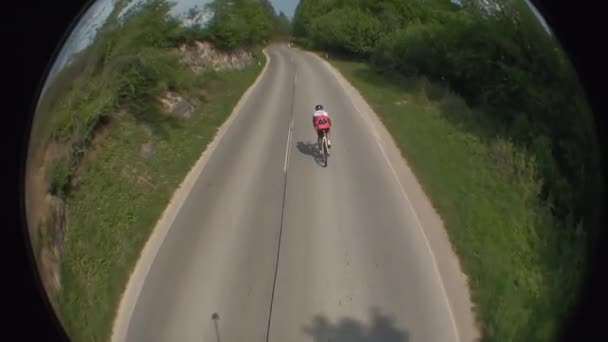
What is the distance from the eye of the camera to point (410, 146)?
579 centimetres

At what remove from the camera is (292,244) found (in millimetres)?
4895

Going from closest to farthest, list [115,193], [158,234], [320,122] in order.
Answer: [320,122] → [158,234] → [115,193]

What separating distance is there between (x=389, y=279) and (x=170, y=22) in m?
3.43

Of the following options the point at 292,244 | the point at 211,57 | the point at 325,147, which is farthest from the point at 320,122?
the point at 211,57

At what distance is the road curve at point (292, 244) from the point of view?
4.34 m

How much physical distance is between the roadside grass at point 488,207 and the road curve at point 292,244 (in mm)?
435

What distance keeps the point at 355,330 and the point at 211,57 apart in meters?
3.23

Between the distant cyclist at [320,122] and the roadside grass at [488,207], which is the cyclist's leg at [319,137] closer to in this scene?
the distant cyclist at [320,122]

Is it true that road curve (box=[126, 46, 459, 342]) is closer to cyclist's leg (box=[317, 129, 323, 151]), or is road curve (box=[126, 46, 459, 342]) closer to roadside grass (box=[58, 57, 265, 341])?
cyclist's leg (box=[317, 129, 323, 151])

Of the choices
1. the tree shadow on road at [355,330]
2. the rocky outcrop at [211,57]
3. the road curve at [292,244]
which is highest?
the rocky outcrop at [211,57]

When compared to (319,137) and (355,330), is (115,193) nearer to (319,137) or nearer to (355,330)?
(319,137)

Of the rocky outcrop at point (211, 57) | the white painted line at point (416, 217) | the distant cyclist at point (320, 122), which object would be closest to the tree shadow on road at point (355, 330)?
the white painted line at point (416, 217)

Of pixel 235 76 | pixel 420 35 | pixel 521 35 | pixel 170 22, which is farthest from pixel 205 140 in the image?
pixel 521 35

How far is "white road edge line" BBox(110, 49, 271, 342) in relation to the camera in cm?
454
